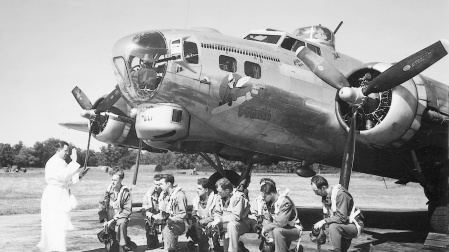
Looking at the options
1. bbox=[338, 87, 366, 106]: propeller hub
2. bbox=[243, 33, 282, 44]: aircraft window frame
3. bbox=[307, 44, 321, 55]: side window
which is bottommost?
bbox=[338, 87, 366, 106]: propeller hub

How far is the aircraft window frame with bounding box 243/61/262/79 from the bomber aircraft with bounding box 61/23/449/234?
0.03m

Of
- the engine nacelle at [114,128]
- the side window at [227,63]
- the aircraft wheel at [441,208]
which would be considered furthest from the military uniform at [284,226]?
the engine nacelle at [114,128]

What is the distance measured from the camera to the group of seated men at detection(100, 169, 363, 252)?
7105mm

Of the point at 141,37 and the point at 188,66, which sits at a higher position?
the point at 141,37

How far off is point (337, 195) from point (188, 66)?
14.5 ft

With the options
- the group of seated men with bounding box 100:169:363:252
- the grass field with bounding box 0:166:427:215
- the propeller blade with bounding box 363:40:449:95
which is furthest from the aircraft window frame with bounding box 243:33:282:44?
the grass field with bounding box 0:166:427:215

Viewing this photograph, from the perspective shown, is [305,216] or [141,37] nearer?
[141,37]

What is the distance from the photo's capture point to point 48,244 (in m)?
7.34

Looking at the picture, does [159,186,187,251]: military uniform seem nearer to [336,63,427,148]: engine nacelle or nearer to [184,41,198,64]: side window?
[184,41,198,64]: side window

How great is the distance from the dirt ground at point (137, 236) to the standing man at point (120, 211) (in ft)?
2.94

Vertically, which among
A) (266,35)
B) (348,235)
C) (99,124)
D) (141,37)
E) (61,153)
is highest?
(266,35)

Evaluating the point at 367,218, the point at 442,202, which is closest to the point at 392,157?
the point at 442,202

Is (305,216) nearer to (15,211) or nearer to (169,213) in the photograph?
(169,213)

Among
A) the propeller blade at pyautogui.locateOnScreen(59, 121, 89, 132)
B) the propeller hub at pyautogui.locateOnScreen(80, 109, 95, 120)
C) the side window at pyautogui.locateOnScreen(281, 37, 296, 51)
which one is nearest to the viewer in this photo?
the side window at pyautogui.locateOnScreen(281, 37, 296, 51)
